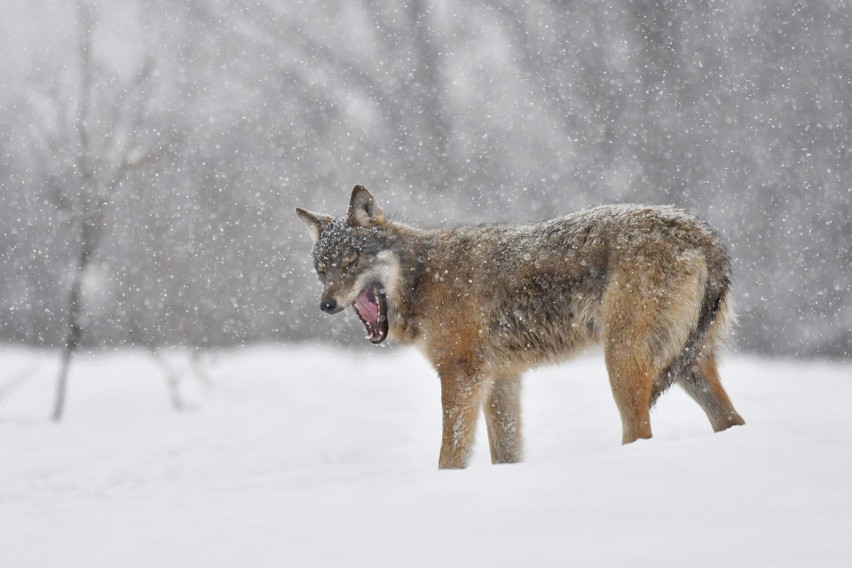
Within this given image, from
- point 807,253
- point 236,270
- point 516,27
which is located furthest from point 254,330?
point 807,253

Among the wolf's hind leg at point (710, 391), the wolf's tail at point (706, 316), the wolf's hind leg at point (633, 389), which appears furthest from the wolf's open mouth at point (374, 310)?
the wolf's hind leg at point (710, 391)

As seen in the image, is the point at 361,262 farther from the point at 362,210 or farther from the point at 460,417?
the point at 460,417

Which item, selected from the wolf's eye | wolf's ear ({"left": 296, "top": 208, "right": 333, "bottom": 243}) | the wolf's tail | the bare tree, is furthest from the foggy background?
the wolf's tail

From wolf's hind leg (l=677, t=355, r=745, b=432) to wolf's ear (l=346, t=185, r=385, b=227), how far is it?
7.63 feet

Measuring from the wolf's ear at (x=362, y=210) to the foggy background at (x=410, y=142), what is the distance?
27.5ft

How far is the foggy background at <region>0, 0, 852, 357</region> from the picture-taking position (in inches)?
559

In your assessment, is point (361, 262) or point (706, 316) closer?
point (706, 316)

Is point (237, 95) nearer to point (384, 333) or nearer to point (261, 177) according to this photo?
point (261, 177)

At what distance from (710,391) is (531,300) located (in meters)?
1.24

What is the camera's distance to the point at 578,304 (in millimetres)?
4656

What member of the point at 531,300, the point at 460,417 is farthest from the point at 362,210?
the point at 460,417

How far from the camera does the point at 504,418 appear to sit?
17.6 feet

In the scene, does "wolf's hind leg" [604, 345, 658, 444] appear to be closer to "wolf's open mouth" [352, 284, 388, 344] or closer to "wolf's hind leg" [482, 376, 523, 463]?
"wolf's hind leg" [482, 376, 523, 463]

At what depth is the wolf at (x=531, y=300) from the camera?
4.43 meters
